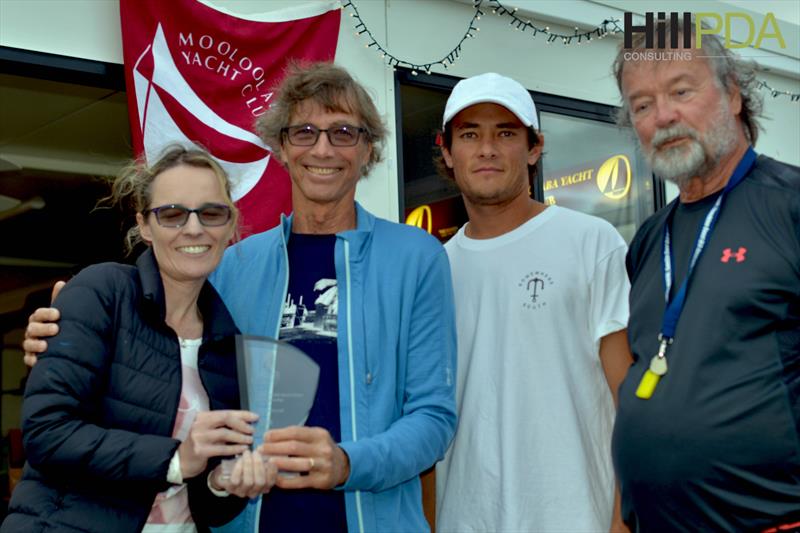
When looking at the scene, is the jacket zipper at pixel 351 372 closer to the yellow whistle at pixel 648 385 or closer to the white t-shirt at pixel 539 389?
the white t-shirt at pixel 539 389

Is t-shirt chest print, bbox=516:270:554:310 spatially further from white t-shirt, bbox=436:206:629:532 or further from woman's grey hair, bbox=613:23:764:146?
woman's grey hair, bbox=613:23:764:146

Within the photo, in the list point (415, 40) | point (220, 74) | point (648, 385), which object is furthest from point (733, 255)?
point (415, 40)

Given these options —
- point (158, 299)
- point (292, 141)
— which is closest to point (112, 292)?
point (158, 299)

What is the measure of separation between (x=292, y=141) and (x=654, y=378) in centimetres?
109

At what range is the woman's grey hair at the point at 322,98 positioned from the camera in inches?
94.2

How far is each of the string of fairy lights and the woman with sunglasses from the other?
2.76 meters

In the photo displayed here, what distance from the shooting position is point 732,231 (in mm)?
2037

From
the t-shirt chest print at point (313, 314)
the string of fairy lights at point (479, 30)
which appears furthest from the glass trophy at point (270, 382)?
the string of fairy lights at point (479, 30)

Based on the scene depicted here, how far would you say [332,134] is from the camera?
93.7 inches

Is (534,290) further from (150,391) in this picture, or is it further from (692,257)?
(150,391)

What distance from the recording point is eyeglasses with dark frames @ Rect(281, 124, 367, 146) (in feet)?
7.80

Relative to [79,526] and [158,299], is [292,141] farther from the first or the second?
[79,526]

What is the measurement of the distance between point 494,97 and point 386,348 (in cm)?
96

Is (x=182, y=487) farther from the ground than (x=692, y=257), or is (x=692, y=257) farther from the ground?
(x=692, y=257)
